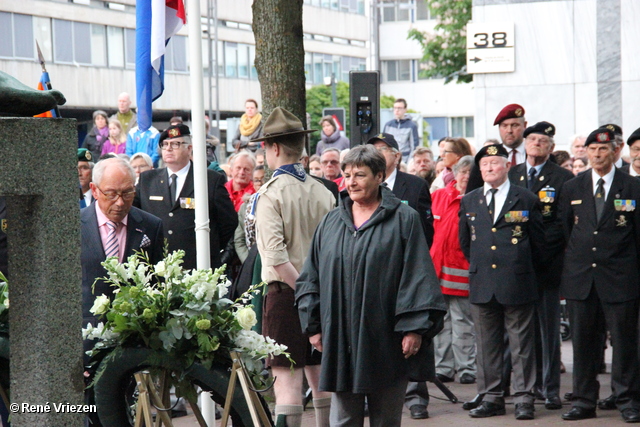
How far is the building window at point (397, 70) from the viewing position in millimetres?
69000

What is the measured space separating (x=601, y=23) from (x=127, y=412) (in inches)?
605

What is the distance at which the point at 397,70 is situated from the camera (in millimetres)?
69500

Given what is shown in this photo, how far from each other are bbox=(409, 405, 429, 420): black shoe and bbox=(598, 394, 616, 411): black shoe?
1.59m

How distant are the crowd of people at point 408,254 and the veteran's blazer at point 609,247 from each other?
12 millimetres

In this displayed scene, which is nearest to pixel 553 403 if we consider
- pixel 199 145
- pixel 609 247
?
pixel 609 247

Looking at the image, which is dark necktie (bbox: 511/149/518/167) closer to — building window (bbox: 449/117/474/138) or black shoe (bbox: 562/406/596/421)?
black shoe (bbox: 562/406/596/421)

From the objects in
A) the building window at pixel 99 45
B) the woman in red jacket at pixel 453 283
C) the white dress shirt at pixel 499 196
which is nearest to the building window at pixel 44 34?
the building window at pixel 99 45

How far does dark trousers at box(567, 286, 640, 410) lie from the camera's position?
850 centimetres

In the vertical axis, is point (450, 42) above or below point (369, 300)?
above

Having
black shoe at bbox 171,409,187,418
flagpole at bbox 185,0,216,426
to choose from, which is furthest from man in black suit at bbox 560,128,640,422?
flagpole at bbox 185,0,216,426

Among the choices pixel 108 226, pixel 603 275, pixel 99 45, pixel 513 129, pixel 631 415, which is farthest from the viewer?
pixel 99 45

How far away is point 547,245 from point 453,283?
5.15 ft

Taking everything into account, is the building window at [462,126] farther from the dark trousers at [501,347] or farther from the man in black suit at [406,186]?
the dark trousers at [501,347]

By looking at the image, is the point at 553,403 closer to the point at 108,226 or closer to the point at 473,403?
the point at 473,403
